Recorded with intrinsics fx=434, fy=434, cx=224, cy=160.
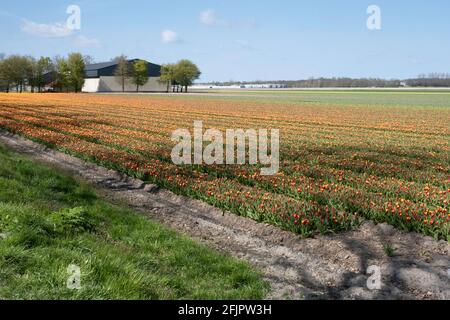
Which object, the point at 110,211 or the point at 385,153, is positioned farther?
the point at 385,153

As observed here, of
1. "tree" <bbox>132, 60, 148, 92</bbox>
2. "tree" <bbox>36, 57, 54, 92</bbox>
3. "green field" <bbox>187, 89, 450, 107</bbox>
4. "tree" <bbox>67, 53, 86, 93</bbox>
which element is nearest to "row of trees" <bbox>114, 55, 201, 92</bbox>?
"tree" <bbox>132, 60, 148, 92</bbox>

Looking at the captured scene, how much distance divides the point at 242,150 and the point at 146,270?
10942 mm

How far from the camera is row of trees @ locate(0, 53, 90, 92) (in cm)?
11119

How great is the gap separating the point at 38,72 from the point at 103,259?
122271mm

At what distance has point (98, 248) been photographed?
6164 millimetres

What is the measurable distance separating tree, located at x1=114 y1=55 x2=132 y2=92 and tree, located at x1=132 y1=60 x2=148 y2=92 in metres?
1.65

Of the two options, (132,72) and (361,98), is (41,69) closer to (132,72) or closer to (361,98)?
(132,72)

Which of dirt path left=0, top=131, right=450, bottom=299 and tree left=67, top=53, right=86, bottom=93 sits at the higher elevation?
tree left=67, top=53, right=86, bottom=93

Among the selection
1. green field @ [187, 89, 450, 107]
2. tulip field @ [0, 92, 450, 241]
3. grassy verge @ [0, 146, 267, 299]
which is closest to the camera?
grassy verge @ [0, 146, 267, 299]

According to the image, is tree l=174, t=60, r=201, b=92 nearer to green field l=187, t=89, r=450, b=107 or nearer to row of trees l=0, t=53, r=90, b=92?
row of trees l=0, t=53, r=90, b=92

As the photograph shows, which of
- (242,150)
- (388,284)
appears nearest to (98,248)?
(388,284)

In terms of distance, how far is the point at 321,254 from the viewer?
23.1 ft

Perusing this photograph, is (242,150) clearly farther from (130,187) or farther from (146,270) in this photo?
(146,270)

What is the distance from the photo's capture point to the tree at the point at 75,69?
377 ft
